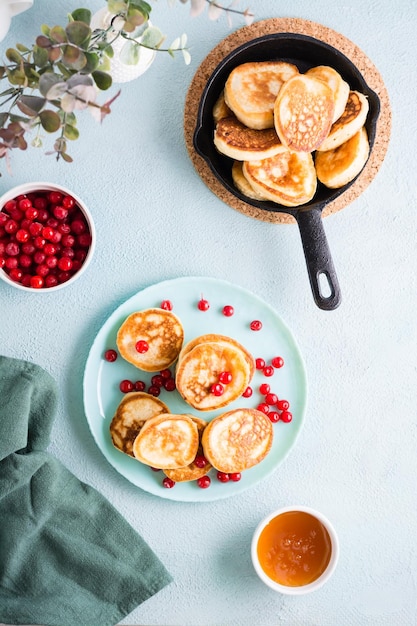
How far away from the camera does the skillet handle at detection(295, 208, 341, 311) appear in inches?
52.7

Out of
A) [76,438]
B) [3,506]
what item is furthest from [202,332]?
[3,506]

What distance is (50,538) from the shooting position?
55.5 inches

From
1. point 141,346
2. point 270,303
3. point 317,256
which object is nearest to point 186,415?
point 141,346

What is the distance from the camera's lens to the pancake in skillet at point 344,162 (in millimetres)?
1325

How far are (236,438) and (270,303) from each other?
0.29 m

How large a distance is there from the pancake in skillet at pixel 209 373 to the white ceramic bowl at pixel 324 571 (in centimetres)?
25

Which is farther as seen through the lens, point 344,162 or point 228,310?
point 228,310

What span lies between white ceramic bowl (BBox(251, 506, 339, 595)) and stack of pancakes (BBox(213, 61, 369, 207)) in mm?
612

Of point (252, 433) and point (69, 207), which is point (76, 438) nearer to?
point (252, 433)

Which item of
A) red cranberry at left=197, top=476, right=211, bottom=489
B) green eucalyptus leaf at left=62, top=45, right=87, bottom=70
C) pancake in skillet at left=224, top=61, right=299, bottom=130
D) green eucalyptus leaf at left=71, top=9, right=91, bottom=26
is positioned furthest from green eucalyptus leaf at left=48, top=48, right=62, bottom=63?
red cranberry at left=197, top=476, right=211, bottom=489

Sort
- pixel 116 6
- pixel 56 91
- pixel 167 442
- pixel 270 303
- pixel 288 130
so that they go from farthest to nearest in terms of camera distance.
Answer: pixel 270 303 < pixel 167 442 < pixel 288 130 < pixel 116 6 < pixel 56 91

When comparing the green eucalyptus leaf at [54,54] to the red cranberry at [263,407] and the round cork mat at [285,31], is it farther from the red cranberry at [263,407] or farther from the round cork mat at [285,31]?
the red cranberry at [263,407]

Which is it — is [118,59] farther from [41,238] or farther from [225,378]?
[225,378]

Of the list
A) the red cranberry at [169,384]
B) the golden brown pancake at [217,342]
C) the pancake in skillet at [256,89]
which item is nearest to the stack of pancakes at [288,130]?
the pancake in skillet at [256,89]
